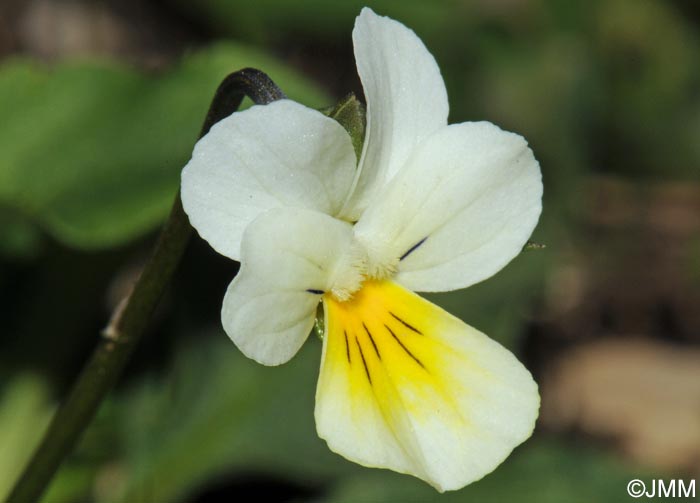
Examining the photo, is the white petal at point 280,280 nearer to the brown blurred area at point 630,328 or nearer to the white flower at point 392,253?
the white flower at point 392,253

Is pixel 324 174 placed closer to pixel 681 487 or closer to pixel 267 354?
pixel 267 354

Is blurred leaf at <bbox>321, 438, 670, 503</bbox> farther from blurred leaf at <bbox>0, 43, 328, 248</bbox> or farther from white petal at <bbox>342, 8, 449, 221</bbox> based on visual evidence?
white petal at <bbox>342, 8, 449, 221</bbox>

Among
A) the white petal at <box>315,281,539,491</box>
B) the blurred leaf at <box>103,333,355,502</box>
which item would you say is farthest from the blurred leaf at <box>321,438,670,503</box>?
the white petal at <box>315,281,539,491</box>

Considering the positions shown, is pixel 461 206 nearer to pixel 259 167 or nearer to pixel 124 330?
pixel 259 167

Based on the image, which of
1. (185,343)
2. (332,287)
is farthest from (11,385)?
(332,287)

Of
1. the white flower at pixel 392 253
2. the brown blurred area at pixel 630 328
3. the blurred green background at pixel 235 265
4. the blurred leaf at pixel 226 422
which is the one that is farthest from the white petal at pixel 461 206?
the brown blurred area at pixel 630 328
